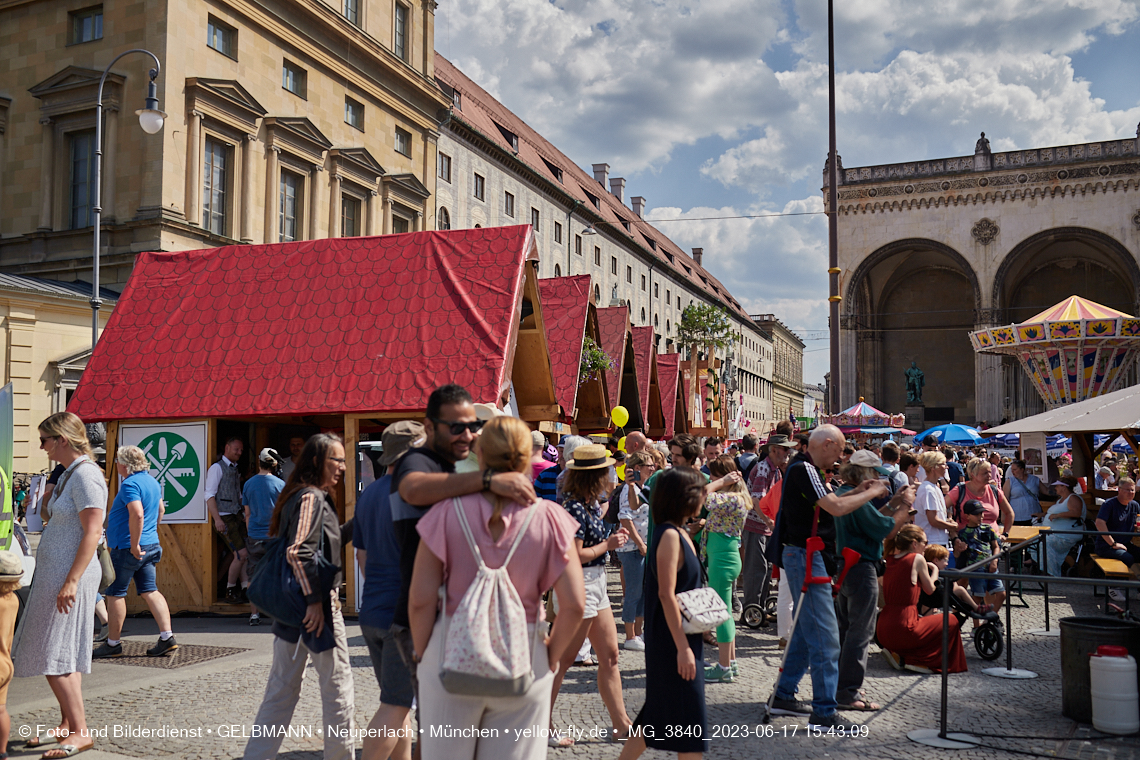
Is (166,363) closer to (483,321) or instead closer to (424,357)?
(424,357)

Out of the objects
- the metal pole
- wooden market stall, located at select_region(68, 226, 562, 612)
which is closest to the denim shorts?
wooden market stall, located at select_region(68, 226, 562, 612)

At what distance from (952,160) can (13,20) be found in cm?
4692

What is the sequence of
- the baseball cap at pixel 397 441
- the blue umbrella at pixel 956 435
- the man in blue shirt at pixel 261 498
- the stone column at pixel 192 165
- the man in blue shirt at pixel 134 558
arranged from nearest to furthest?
the baseball cap at pixel 397 441
the man in blue shirt at pixel 134 558
the man in blue shirt at pixel 261 498
the stone column at pixel 192 165
the blue umbrella at pixel 956 435

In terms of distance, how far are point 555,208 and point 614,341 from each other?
3350 cm

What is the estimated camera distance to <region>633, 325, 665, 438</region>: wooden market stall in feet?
67.7

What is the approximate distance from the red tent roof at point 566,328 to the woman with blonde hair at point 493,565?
460 inches

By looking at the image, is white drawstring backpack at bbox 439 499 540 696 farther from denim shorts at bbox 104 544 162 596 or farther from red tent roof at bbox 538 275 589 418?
red tent roof at bbox 538 275 589 418

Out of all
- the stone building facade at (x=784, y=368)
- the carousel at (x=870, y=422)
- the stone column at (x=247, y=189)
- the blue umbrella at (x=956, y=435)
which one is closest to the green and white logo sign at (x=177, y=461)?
the stone column at (x=247, y=189)

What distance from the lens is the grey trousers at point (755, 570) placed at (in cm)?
938

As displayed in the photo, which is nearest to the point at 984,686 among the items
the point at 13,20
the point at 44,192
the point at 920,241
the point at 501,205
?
the point at 44,192

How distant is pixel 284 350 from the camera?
10.4 m

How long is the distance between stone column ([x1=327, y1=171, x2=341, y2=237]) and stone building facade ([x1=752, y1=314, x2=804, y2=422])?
81216 mm

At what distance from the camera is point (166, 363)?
1061cm

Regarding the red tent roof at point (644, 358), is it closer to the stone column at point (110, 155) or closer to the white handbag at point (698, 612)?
the stone column at point (110, 155)
